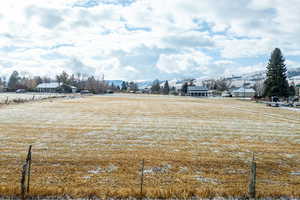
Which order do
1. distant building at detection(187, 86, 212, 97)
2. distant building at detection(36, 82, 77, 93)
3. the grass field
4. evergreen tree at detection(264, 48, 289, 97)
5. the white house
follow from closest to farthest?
the grass field < evergreen tree at detection(264, 48, 289, 97) < distant building at detection(36, 82, 77, 93) < distant building at detection(187, 86, 212, 97) < the white house

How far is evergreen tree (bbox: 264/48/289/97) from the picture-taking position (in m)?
65.6

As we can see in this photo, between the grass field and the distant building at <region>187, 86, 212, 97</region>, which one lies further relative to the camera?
the distant building at <region>187, 86, 212, 97</region>

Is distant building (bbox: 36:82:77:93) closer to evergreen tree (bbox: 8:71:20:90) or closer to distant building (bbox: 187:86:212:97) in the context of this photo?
evergreen tree (bbox: 8:71:20:90)

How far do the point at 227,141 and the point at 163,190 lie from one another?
9.67m

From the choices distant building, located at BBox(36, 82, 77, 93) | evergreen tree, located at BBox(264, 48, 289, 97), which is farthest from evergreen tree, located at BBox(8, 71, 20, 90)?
evergreen tree, located at BBox(264, 48, 289, 97)

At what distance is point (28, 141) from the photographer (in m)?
14.4

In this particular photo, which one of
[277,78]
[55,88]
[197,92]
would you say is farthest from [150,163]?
[55,88]

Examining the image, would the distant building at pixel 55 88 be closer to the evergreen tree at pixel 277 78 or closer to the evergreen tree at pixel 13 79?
the evergreen tree at pixel 13 79

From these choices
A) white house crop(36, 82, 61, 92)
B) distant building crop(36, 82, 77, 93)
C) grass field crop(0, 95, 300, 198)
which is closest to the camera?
grass field crop(0, 95, 300, 198)

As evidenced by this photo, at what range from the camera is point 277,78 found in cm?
6544

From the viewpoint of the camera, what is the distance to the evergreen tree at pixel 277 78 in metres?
65.6

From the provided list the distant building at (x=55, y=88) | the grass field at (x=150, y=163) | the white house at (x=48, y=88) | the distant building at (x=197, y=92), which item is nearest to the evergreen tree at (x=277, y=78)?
the grass field at (x=150, y=163)

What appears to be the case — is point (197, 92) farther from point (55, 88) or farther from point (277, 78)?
point (55, 88)

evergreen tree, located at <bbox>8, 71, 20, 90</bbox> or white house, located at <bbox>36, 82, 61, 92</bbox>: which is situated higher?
evergreen tree, located at <bbox>8, 71, 20, 90</bbox>
